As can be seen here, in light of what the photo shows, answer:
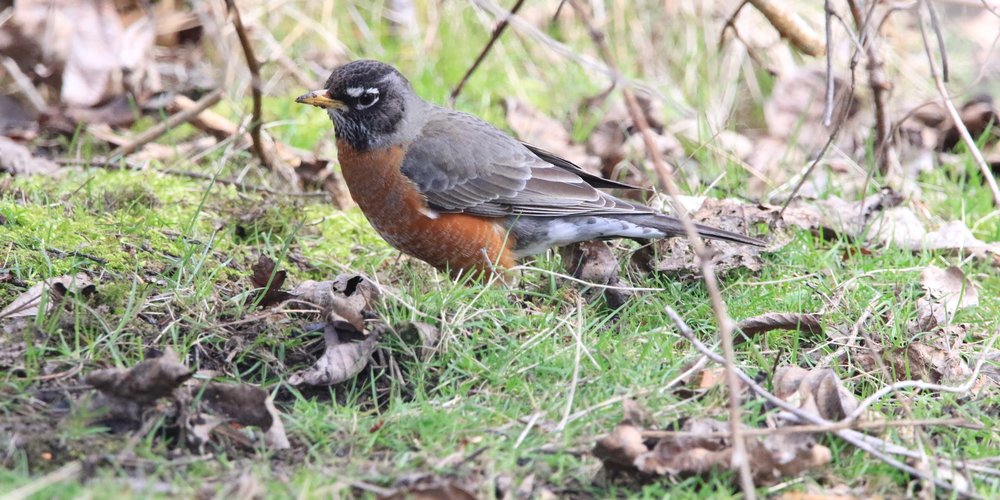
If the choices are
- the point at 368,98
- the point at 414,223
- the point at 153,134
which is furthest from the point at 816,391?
the point at 153,134

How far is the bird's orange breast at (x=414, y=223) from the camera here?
5.20 meters

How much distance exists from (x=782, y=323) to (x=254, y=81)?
3267 millimetres

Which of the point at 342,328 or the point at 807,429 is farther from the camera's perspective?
the point at 342,328

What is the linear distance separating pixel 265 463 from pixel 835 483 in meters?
1.87

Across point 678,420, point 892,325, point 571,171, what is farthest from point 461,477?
point 571,171

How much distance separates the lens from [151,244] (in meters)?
4.89

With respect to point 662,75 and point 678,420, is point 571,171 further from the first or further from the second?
point 662,75

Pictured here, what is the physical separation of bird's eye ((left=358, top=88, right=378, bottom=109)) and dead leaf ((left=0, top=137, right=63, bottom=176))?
78.6 inches

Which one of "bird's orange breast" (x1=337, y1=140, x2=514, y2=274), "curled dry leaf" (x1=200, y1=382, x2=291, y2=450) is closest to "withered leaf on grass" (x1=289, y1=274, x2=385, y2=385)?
"curled dry leaf" (x1=200, y1=382, x2=291, y2=450)

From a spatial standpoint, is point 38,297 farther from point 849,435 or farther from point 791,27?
point 791,27

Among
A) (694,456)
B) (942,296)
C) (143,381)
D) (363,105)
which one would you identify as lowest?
(942,296)

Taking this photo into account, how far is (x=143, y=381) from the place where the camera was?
3385 millimetres

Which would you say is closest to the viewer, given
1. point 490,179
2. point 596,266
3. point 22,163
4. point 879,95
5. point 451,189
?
point 596,266

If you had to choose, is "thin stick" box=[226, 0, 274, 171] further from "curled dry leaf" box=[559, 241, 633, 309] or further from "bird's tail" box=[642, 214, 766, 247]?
"bird's tail" box=[642, 214, 766, 247]
